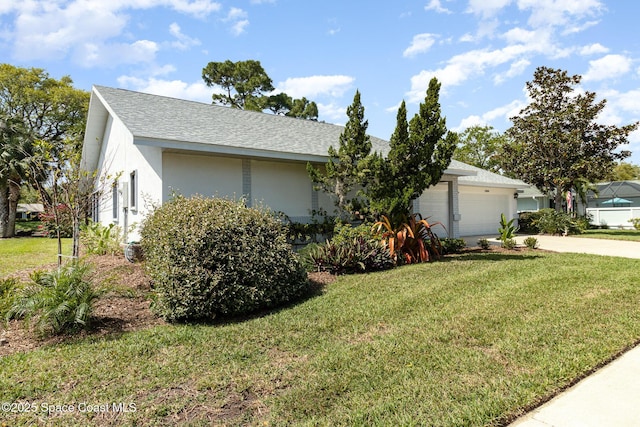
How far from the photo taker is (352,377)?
11.4 ft

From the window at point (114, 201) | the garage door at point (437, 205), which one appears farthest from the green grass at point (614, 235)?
the window at point (114, 201)

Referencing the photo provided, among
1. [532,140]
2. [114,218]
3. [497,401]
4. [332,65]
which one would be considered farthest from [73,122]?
[497,401]

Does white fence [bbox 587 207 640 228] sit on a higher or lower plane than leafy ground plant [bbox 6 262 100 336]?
higher

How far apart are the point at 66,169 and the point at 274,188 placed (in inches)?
201

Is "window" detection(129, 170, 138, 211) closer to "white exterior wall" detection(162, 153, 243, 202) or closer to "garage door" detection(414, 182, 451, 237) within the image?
"white exterior wall" detection(162, 153, 243, 202)

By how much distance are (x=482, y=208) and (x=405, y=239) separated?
1206 cm

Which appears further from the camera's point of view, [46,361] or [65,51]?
[65,51]

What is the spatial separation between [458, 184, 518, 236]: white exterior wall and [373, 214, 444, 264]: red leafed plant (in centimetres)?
934

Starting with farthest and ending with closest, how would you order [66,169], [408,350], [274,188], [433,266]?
[274,188] < [433,266] < [66,169] < [408,350]

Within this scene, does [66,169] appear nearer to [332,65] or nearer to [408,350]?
[408,350]

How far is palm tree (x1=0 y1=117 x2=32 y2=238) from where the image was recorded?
19.3 metres

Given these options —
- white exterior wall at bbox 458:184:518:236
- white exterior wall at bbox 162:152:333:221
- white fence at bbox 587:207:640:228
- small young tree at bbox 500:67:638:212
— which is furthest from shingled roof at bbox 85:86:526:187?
white fence at bbox 587:207:640:228

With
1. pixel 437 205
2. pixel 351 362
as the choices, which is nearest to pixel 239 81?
pixel 437 205

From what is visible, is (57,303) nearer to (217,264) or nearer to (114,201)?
(217,264)
